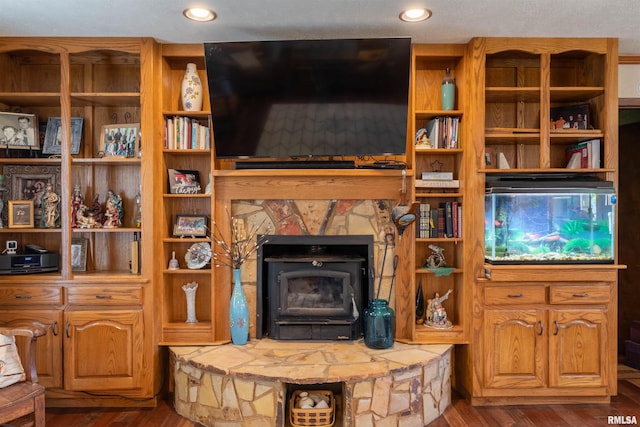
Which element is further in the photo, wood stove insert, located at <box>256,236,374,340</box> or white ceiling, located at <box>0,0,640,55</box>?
wood stove insert, located at <box>256,236,374,340</box>

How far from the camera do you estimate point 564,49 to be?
296cm

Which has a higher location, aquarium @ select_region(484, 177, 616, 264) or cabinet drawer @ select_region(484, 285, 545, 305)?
aquarium @ select_region(484, 177, 616, 264)

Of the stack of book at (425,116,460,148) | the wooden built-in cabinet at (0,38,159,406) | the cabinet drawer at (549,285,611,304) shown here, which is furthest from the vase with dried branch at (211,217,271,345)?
the cabinet drawer at (549,285,611,304)

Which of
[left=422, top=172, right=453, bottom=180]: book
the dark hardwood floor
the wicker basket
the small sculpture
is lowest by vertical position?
the dark hardwood floor

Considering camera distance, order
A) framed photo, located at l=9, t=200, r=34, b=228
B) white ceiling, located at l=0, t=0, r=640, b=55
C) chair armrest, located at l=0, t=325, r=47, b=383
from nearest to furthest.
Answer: chair armrest, located at l=0, t=325, r=47, b=383, white ceiling, located at l=0, t=0, r=640, b=55, framed photo, located at l=9, t=200, r=34, b=228

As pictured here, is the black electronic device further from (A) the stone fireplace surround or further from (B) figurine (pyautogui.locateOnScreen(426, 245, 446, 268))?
(B) figurine (pyautogui.locateOnScreen(426, 245, 446, 268))

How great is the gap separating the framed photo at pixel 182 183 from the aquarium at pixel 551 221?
6.73ft

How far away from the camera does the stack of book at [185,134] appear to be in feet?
10.1

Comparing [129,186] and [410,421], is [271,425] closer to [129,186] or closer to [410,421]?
[410,421]

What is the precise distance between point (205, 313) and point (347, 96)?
1.88 metres

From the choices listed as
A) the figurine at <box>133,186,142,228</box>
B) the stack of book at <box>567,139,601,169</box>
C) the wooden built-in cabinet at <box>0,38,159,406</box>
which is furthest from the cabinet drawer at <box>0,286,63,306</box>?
the stack of book at <box>567,139,601,169</box>

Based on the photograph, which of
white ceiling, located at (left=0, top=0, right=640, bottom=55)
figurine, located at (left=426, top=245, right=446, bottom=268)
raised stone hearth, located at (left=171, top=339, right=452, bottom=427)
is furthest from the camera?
figurine, located at (left=426, top=245, right=446, bottom=268)

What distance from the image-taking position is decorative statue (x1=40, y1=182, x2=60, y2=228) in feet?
10.1

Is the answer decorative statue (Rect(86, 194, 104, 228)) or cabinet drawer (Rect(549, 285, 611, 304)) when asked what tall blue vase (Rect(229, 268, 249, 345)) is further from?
cabinet drawer (Rect(549, 285, 611, 304))
